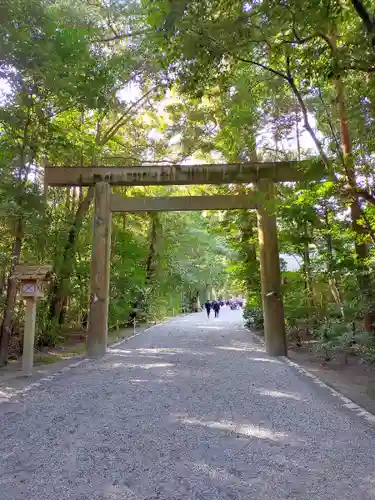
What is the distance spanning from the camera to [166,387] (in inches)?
213

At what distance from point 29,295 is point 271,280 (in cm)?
502

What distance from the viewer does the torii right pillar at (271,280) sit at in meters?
8.42

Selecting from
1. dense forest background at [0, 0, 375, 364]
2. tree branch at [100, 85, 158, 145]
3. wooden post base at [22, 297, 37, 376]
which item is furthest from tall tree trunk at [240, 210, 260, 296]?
wooden post base at [22, 297, 37, 376]

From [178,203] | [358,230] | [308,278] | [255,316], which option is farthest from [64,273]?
[358,230]

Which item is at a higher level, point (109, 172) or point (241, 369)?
point (109, 172)

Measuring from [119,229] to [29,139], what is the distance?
7367 mm

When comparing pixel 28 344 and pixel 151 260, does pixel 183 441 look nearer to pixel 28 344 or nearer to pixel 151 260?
pixel 28 344

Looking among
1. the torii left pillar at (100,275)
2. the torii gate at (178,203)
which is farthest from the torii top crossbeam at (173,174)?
the torii left pillar at (100,275)

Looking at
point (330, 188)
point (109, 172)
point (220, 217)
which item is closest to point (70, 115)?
point (109, 172)

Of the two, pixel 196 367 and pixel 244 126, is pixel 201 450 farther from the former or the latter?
pixel 244 126

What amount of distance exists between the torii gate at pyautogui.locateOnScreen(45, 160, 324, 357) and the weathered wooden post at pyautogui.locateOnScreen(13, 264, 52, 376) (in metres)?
2.04

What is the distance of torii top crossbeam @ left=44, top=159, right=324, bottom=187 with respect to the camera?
8.69 metres

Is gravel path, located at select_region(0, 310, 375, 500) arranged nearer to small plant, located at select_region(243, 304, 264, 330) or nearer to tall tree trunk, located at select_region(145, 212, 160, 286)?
small plant, located at select_region(243, 304, 264, 330)

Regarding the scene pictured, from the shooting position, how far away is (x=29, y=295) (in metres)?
6.57
